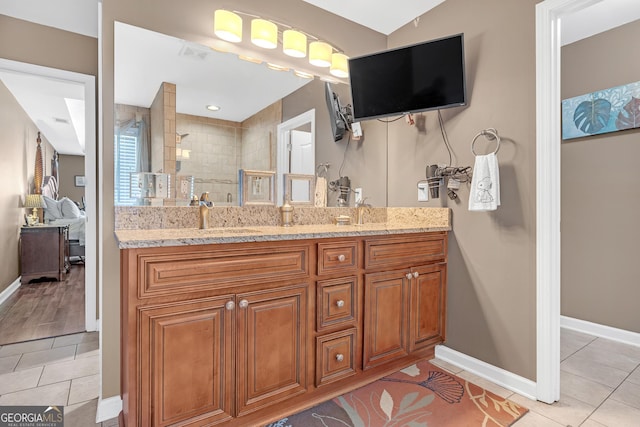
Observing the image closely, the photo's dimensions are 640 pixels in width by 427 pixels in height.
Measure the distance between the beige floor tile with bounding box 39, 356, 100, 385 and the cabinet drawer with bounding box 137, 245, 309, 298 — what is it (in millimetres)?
1427

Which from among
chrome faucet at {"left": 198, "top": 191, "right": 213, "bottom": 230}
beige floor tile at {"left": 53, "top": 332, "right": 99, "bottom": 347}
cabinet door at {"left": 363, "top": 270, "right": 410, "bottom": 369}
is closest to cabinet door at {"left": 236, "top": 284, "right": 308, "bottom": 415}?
cabinet door at {"left": 363, "top": 270, "right": 410, "bottom": 369}

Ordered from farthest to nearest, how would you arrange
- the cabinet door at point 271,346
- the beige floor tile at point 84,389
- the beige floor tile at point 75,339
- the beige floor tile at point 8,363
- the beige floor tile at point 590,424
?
the beige floor tile at point 75,339 → the beige floor tile at point 8,363 → the beige floor tile at point 84,389 → the beige floor tile at point 590,424 → the cabinet door at point 271,346

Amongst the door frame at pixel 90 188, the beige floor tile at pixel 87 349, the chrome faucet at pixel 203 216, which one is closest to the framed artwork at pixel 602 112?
the chrome faucet at pixel 203 216

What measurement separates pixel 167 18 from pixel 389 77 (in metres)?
1.38

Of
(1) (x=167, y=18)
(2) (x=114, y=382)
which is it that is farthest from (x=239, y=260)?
(1) (x=167, y=18)

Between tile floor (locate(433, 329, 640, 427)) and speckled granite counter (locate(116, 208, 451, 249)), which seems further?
tile floor (locate(433, 329, 640, 427))

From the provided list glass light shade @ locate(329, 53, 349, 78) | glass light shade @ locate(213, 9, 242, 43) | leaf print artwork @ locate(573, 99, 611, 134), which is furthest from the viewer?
leaf print artwork @ locate(573, 99, 611, 134)

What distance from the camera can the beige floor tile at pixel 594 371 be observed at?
2.08m

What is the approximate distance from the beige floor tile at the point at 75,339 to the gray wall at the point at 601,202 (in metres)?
4.14

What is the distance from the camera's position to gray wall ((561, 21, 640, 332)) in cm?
267

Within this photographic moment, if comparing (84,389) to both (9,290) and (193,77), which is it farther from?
(9,290)

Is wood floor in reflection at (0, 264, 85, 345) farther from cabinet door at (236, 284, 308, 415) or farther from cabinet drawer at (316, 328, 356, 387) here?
cabinet drawer at (316, 328, 356, 387)

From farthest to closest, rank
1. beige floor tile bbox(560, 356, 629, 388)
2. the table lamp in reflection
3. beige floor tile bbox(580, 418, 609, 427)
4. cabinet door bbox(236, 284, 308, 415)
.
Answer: the table lamp in reflection < beige floor tile bbox(560, 356, 629, 388) < beige floor tile bbox(580, 418, 609, 427) < cabinet door bbox(236, 284, 308, 415)

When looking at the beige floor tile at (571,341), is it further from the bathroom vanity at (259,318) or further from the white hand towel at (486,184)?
the white hand towel at (486,184)
